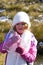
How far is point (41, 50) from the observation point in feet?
27.6

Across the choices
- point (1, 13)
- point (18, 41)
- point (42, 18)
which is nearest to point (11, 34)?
point (18, 41)

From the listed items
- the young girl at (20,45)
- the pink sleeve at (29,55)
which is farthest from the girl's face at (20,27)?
the pink sleeve at (29,55)

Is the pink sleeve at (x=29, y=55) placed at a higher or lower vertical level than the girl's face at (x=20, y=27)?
lower

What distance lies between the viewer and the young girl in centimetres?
334

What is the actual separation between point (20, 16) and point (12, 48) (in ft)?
1.11

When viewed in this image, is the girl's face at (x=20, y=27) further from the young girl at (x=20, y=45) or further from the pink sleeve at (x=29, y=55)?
the pink sleeve at (x=29, y=55)

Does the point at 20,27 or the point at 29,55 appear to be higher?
the point at 20,27

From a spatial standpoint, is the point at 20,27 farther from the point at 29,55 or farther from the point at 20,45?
the point at 29,55

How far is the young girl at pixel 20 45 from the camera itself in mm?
3342

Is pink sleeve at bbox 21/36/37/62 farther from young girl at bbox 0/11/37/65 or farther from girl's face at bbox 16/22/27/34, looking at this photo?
girl's face at bbox 16/22/27/34

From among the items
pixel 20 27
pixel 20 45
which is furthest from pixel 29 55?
pixel 20 27

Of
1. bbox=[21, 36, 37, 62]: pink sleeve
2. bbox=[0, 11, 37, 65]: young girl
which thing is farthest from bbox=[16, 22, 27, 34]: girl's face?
bbox=[21, 36, 37, 62]: pink sleeve

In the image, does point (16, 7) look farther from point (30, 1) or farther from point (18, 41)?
point (18, 41)

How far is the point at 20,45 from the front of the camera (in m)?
3.34
